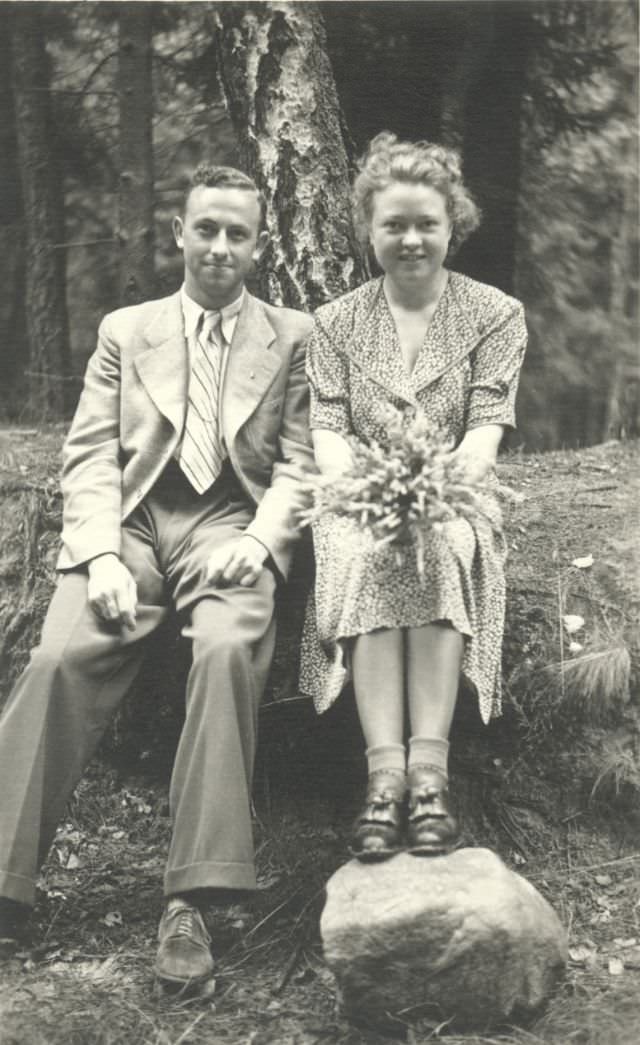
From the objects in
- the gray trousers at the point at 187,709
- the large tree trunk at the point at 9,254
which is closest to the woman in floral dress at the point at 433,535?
the gray trousers at the point at 187,709

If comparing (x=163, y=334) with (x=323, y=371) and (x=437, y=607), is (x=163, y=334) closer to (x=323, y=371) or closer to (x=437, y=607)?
(x=323, y=371)

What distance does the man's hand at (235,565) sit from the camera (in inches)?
125

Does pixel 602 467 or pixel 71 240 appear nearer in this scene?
pixel 602 467

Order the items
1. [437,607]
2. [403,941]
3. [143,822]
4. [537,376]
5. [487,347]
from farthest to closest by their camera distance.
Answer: [537,376], [143,822], [487,347], [437,607], [403,941]

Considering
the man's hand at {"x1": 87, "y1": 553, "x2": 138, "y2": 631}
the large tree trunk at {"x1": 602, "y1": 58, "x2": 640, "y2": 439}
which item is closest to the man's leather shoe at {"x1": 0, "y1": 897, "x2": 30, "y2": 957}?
the man's hand at {"x1": 87, "y1": 553, "x2": 138, "y2": 631}

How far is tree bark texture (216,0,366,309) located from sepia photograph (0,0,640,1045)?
0.04 feet

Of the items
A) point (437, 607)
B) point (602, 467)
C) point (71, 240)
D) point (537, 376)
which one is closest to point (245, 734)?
point (437, 607)

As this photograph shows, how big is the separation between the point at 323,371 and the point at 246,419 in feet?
0.92

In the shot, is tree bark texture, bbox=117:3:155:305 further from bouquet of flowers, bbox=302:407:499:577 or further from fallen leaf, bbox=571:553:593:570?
bouquet of flowers, bbox=302:407:499:577

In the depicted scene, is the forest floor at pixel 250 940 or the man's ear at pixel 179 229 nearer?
the forest floor at pixel 250 940

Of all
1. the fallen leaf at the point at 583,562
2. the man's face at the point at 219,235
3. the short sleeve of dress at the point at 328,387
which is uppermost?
the man's face at the point at 219,235

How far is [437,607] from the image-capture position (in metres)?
2.92

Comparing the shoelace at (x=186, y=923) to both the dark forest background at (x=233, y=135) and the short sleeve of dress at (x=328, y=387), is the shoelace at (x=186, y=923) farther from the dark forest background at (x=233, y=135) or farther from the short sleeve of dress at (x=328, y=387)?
the dark forest background at (x=233, y=135)

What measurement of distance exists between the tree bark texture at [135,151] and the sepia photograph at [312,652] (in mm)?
1491
